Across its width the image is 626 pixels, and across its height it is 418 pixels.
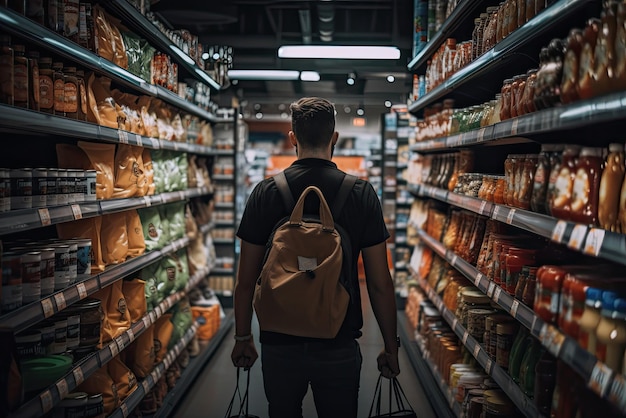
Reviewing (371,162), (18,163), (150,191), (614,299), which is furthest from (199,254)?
(371,162)

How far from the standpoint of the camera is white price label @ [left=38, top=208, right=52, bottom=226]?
93.6 inches

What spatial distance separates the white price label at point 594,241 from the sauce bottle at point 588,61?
388mm

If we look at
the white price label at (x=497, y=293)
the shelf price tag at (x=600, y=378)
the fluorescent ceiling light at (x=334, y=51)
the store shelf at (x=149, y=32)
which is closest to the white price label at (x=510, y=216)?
the white price label at (x=497, y=293)

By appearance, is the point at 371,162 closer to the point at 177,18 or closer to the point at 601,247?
the point at 177,18

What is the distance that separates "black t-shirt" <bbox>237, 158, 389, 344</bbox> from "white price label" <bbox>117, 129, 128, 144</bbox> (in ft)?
3.91

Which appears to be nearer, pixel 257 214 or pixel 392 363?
pixel 257 214

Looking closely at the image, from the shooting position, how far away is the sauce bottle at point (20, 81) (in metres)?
2.32

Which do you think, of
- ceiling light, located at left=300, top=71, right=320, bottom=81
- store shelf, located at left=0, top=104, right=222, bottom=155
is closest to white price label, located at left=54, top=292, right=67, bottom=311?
store shelf, located at left=0, top=104, right=222, bottom=155

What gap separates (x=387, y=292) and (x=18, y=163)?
1.84 m

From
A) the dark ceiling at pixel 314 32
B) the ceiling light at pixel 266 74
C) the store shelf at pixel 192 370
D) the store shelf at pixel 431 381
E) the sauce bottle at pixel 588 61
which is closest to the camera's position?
the sauce bottle at pixel 588 61

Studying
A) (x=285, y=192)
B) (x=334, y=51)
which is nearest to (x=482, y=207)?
(x=285, y=192)

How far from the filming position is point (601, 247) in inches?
64.7

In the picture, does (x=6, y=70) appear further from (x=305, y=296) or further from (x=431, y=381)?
(x=431, y=381)

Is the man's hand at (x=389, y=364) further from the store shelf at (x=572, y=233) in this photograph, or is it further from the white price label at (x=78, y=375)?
the white price label at (x=78, y=375)
